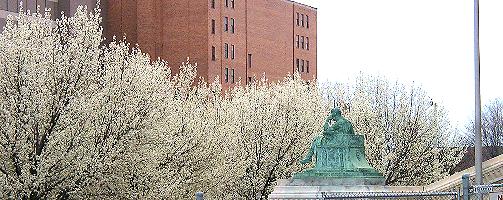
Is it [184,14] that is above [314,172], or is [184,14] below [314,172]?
above

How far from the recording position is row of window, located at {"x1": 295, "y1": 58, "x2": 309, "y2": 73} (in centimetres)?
9099

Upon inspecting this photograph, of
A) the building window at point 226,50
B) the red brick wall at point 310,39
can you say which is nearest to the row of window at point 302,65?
the red brick wall at point 310,39

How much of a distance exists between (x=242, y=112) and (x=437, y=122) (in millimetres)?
10750

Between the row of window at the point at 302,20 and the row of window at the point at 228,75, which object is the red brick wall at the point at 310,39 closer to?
the row of window at the point at 302,20

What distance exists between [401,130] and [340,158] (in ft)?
73.8

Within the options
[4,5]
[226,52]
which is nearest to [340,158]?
[4,5]

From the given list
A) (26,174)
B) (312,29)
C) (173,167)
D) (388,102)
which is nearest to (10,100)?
(26,174)

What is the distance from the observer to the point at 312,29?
307ft

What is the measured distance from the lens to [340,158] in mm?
30219

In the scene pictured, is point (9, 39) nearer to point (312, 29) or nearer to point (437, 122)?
point (437, 122)

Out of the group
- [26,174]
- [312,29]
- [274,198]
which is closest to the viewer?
[274,198]

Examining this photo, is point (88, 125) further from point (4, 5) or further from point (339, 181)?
point (4, 5)

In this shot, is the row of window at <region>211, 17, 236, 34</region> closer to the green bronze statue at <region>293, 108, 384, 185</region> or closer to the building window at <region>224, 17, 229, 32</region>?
the building window at <region>224, 17, 229, 32</region>

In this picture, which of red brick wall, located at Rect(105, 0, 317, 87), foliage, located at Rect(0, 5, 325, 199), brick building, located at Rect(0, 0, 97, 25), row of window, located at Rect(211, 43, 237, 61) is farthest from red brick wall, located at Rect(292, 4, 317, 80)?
foliage, located at Rect(0, 5, 325, 199)
